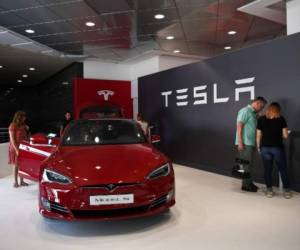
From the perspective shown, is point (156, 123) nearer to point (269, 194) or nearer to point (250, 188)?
point (250, 188)

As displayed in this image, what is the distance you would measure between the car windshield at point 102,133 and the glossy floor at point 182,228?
0.93 m

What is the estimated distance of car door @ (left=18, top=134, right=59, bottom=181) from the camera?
411cm

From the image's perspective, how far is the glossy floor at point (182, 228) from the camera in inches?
104

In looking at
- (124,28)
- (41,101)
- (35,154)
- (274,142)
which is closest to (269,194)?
(274,142)

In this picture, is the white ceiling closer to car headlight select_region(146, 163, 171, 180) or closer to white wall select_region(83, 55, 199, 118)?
white wall select_region(83, 55, 199, 118)

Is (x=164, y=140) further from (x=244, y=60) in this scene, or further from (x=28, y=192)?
(x=28, y=192)

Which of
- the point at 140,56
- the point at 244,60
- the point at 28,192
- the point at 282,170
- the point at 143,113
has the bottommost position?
the point at 28,192

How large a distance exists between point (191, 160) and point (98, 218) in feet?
14.7

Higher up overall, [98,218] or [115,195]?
[115,195]

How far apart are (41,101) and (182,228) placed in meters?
16.0

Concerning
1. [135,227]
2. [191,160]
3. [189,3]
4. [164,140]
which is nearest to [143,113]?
[164,140]

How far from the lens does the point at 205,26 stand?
698cm

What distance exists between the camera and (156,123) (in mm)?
8430

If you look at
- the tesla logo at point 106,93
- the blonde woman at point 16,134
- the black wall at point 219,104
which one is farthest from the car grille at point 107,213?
the tesla logo at point 106,93
